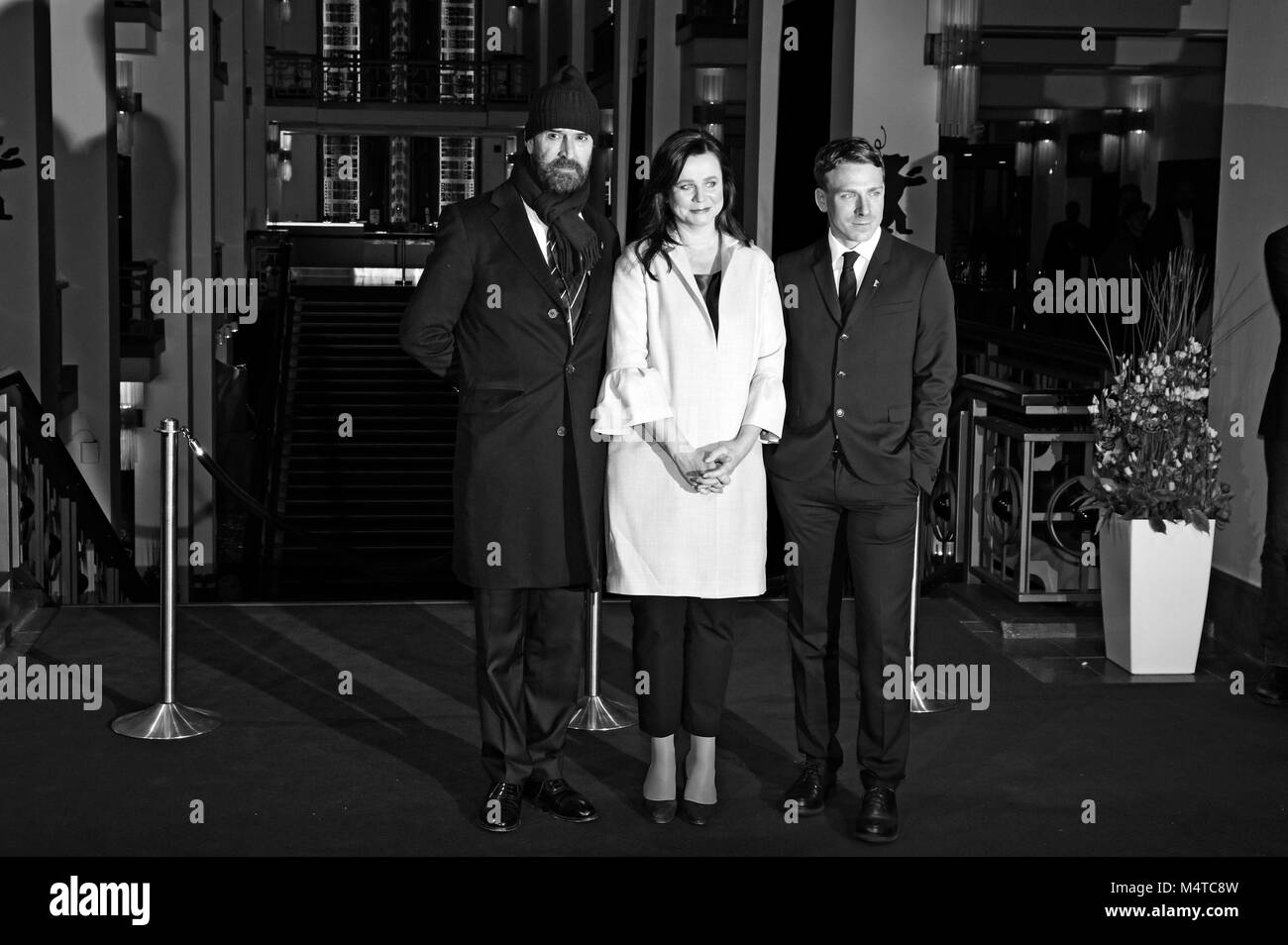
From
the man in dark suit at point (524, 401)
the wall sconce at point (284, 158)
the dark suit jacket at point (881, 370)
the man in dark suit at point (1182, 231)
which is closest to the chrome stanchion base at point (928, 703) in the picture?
the dark suit jacket at point (881, 370)

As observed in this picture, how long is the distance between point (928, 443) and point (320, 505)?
40.3 ft

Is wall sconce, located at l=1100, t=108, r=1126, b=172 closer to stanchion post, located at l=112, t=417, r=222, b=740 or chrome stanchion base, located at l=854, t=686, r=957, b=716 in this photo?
chrome stanchion base, located at l=854, t=686, r=957, b=716

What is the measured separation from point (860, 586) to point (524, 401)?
0.87 m

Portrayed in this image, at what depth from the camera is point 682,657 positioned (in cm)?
349

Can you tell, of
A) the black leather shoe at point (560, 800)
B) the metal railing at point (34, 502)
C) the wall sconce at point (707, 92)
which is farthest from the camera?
Answer: the wall sconce at point (707, 92)

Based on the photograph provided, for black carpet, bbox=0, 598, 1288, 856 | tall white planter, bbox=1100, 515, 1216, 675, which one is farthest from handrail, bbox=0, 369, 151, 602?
tall white planter, bbox=1100, 515, 1216, 675

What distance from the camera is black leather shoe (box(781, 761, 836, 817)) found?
359 cm

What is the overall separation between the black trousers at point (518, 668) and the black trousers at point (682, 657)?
0.17 m

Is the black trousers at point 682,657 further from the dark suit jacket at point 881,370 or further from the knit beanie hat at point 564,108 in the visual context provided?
the knit beanie hat at point 564,108

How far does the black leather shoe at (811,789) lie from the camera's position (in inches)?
141

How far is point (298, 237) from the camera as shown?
2339cm

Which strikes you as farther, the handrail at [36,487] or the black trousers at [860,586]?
the handrail at [36,487]
